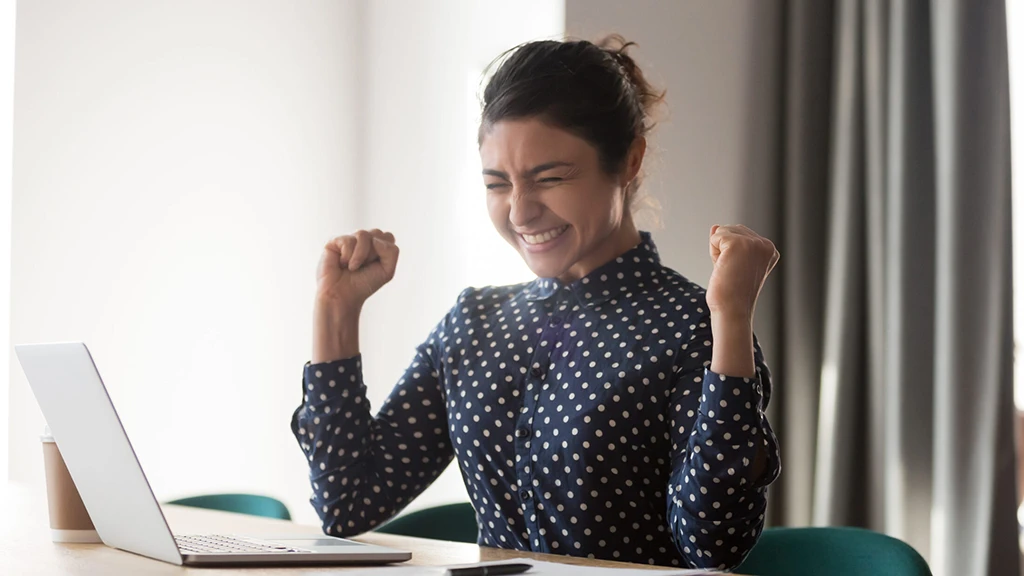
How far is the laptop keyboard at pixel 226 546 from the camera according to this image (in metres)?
1.06

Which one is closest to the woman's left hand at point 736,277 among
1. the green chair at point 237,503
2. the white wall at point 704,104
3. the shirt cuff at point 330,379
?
the shirt cuff at point 330,379

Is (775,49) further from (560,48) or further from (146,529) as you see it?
(146,529)

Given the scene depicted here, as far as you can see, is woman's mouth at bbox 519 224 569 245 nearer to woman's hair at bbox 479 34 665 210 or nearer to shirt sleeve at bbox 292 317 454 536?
woman's hair at bbox 479 34 665 210

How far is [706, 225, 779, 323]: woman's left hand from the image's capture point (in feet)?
3.74

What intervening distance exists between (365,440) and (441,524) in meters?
0.36

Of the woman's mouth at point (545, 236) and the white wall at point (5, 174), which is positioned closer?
the woman's mouth at point (545, 236)

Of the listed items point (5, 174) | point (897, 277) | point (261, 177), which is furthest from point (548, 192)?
point (261, 177)

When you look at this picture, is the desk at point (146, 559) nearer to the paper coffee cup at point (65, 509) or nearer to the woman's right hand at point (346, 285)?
the paper coffee cup at point (65, 509)

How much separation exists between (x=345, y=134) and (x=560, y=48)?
1731 mm

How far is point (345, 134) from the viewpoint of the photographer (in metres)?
3.13

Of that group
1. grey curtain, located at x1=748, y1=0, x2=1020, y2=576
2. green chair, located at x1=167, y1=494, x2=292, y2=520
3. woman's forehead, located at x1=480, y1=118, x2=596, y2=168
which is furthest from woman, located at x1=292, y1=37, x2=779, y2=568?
grey curtain, located at x1=748, y1=0, x2=1020, y2=576

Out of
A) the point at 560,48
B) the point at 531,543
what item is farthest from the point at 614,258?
the point at 531,543

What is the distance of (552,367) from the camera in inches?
56.5

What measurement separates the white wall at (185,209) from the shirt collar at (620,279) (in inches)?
58.6
